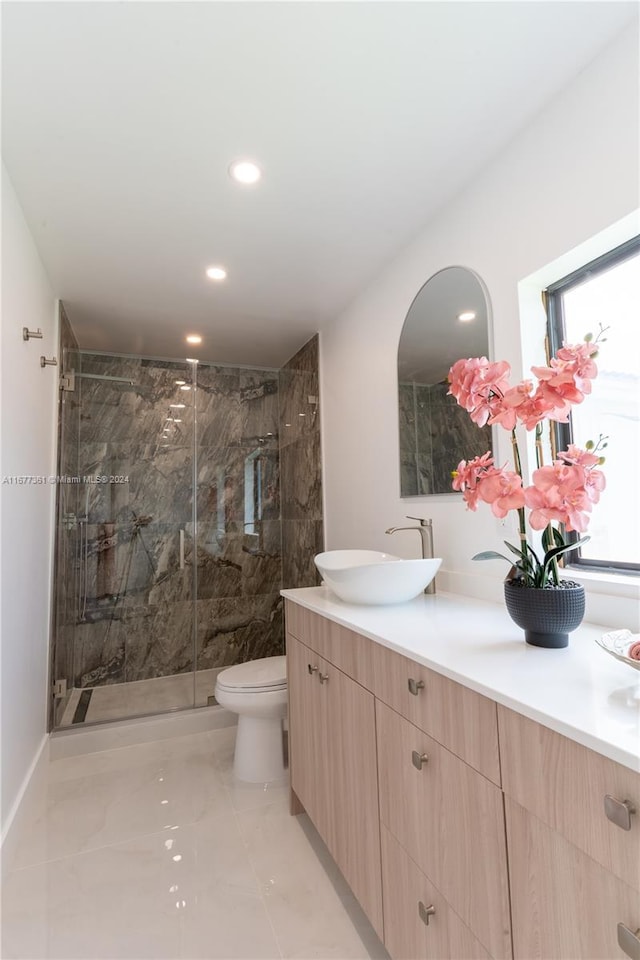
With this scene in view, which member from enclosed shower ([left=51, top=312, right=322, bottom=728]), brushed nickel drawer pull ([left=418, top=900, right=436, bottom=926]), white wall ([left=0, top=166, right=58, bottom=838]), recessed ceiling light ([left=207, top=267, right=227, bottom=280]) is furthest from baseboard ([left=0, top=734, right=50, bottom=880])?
recessed ceiling light ([left=207, top=267, right=227, bottom=280])

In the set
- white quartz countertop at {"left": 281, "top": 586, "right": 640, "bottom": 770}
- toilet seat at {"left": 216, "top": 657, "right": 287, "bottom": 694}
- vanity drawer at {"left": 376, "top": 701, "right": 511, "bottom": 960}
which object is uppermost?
white quartz countertop at {"left": 281, "top": 586, "right": 640, "bottom": 770}

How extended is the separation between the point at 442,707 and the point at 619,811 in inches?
15.1

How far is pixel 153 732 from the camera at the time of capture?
264 cm

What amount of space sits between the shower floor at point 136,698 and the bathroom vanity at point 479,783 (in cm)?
156

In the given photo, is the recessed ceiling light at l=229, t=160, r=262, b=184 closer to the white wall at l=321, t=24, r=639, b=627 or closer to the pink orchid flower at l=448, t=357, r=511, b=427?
the white wall at l=321, t=24, r=639, b=627

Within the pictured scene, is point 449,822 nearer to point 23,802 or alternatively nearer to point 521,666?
point 521,666

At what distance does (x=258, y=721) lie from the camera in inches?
86.8

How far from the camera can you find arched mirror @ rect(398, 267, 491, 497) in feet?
5.61

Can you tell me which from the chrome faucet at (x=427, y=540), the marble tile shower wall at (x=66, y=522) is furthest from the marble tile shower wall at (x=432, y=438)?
the marble tile shower wall at (x=66, y=522)

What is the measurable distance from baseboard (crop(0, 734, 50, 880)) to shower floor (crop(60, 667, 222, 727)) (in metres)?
0.30

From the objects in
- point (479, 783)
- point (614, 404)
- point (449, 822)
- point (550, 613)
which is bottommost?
point (449, 822)

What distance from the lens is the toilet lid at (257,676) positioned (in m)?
2.17

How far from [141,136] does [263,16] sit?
55 centimetres

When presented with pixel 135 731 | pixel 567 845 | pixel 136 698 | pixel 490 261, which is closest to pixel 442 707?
pixel 567 845
